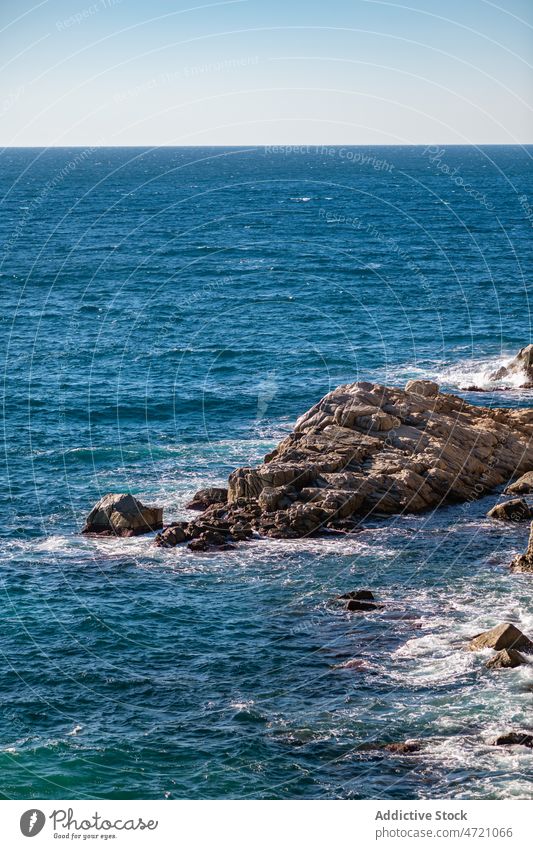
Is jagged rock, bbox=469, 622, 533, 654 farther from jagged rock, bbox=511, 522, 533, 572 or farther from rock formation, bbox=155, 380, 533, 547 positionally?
rock formation, bbox=155, 380, 533, 547

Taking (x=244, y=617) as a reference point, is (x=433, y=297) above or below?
above

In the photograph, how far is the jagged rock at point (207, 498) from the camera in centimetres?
7931

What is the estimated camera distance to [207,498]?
79688 millimetres

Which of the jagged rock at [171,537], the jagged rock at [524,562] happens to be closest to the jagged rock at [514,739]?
the jagged rock at [524,562]

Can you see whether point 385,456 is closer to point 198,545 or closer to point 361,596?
point 198,545

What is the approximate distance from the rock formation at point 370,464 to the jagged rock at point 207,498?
0.74m

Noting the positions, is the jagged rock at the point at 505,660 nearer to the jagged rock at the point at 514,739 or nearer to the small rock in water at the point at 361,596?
the jagged rock at the point at 514,739

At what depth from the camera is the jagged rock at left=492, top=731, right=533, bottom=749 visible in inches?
1932

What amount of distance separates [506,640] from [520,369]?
183ft

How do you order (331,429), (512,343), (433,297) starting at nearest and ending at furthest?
(331,429) < (512,343) < (433,297)
